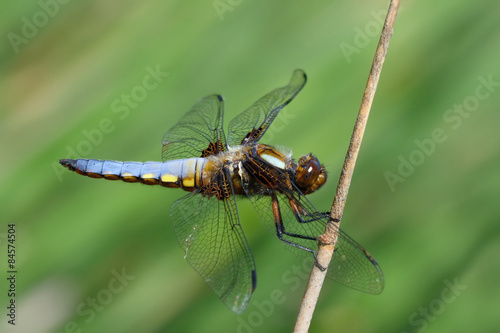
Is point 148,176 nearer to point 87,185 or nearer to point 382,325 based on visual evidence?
point 87,185

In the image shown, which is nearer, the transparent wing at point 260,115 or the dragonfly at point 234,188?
the dragonfly at point 234,188

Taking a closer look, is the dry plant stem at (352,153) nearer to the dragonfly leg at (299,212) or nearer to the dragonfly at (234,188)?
the dragonfly at (234,188)

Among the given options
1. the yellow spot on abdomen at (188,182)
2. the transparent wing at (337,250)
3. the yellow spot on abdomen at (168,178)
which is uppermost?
the yellow spot on abdomen at (168,178)

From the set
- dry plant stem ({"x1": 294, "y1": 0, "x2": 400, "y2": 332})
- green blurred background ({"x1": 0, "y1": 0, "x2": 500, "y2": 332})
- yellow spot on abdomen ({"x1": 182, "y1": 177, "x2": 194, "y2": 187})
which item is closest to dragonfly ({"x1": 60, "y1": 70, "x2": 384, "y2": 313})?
yellow spot on abdomen ({"x1": 182, "y1": 177, "x2": 194, "y2": 187})

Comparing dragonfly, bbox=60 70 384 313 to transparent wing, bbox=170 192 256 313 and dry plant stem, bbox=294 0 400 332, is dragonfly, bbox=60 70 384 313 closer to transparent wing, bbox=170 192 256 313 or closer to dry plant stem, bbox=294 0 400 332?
transparent wing, bbox=170 192 256 313

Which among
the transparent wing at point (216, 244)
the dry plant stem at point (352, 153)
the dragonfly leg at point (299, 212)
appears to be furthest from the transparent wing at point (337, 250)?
the dry plant stem at point (352, 153)

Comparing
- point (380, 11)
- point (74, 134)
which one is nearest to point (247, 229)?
point (74, 134)
